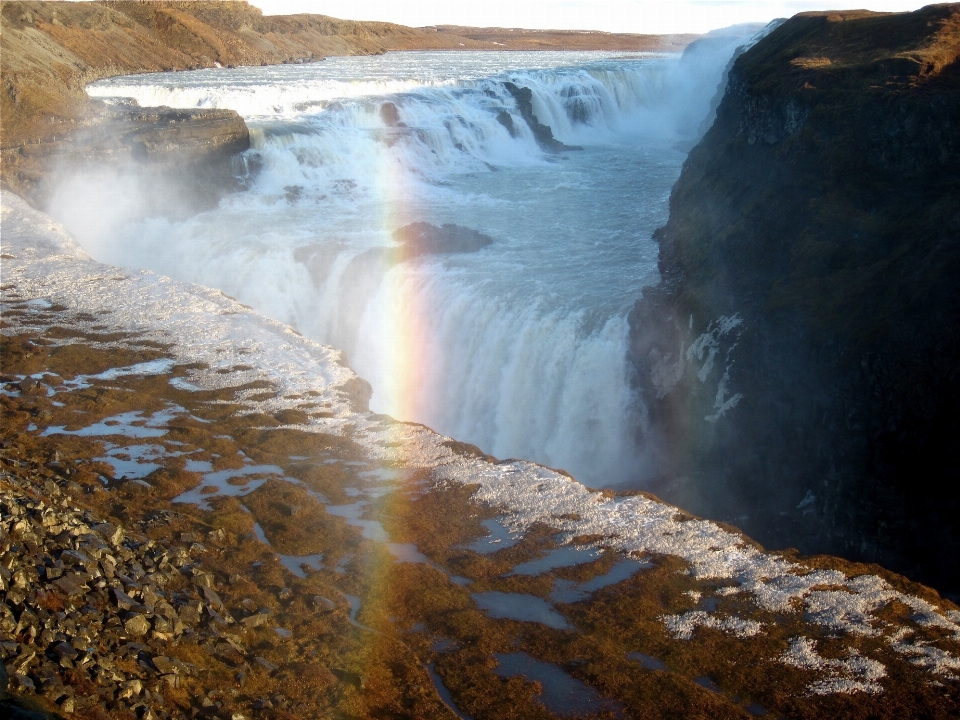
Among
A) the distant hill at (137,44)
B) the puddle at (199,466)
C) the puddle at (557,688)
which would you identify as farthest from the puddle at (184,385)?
the distant hill at (137,44)

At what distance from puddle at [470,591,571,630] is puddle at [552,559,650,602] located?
27cm

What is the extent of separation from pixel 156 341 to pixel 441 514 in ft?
30.6

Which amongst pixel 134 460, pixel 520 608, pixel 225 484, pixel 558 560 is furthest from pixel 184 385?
pixel 520 608

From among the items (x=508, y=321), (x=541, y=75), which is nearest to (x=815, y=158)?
(x=508, y=321)

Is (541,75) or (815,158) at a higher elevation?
(541,75)

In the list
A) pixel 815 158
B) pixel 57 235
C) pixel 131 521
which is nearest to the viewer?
pixel 131 521

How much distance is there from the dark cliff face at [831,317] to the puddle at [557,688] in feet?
24.3

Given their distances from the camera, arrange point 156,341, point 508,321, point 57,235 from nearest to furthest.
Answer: point 156,341 → point 508,321 → point 57,235

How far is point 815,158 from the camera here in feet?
67.7

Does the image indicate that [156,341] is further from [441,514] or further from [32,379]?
[441,514]

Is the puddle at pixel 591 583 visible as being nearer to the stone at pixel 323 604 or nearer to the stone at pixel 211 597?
the stone at pixel 323 604

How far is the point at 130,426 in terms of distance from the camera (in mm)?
15656

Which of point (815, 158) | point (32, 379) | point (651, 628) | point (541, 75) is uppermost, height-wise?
point (541, 75)

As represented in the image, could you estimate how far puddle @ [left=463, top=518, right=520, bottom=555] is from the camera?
496 inches
